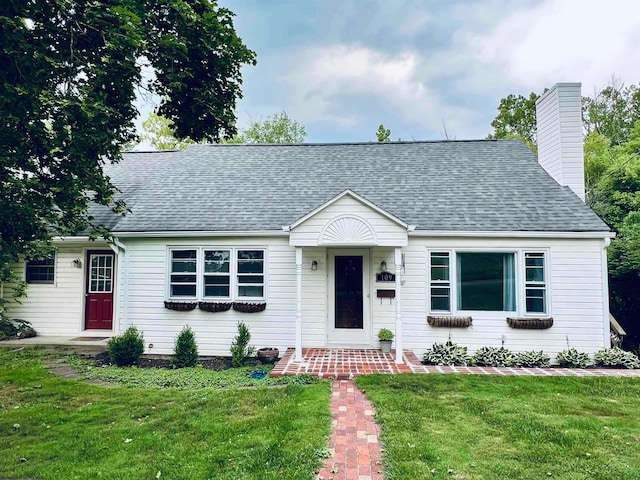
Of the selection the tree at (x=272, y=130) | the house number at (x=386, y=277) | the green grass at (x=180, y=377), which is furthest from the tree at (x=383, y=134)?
the green grass at (x=180, y=377)

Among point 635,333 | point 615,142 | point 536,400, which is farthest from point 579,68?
point 536,400

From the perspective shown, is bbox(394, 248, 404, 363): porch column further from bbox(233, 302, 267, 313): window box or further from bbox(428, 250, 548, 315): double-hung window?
bbox(233, 302, 267, 313): window box

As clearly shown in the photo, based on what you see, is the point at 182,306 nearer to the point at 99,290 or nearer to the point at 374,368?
the point at 99,290

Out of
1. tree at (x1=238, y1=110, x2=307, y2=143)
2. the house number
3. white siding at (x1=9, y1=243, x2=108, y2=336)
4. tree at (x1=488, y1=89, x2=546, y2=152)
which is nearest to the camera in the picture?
the house number

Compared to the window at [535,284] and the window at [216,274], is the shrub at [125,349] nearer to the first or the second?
the window at [216,274]

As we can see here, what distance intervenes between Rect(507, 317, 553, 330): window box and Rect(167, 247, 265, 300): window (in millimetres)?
5673

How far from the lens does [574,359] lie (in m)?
7.12

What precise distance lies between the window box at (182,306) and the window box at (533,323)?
7.22 meters

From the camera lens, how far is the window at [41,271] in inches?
374

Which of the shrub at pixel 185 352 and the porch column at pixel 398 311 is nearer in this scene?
the porch column at pixel 398 311

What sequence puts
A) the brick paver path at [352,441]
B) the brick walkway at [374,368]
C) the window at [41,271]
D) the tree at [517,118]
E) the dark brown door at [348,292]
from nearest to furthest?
the brick paver path at [352,441] < the brick walkway at [374,368] < the dark brown door at [348,292] < the window at [41,271] < the tree at [517,118]

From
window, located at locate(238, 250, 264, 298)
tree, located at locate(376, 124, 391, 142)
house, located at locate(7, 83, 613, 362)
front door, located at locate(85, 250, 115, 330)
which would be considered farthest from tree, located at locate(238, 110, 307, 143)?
window, located at locate(238, 250, 264, 298)

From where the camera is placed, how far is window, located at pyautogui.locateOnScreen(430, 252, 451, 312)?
7805mm

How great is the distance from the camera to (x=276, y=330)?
26.3ft
